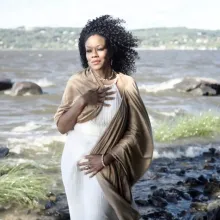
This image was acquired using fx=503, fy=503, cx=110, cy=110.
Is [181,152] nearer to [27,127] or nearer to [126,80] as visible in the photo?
[27,127]

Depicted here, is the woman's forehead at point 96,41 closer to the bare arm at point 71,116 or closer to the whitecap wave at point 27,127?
the bare arm at point 71,116

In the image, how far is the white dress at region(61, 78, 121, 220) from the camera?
305 cm

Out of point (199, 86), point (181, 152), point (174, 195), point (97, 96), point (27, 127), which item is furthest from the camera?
point (199, 86)

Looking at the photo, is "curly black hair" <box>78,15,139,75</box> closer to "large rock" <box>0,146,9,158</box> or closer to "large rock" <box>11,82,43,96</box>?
"large rock" <box>0,146,9,158</box>

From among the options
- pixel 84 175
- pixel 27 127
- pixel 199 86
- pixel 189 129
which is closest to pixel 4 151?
pixel 27 127

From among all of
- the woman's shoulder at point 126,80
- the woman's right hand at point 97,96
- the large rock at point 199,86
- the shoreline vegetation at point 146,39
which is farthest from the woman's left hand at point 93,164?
the shoreline vegetation at point 146,39

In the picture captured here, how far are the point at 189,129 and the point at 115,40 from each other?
826 centimetres

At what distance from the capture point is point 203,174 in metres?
8.06

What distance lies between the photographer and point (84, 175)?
3.13m

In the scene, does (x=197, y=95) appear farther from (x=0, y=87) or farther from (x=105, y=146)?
(x=105, y=146)

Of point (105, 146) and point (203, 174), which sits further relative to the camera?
point (203, 174)

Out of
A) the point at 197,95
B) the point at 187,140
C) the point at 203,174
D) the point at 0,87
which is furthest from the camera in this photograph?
the point at 0,87

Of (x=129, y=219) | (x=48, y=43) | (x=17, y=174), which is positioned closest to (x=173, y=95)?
(x=17, y=174)

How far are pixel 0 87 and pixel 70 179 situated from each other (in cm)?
2151
